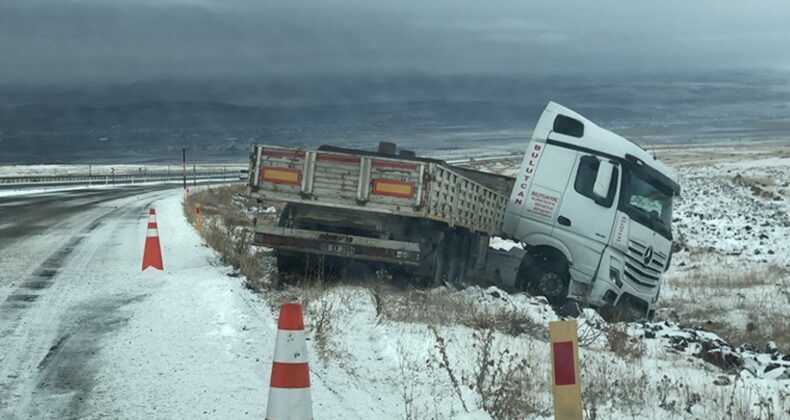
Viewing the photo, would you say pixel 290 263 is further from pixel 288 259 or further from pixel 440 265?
pixel 440 265

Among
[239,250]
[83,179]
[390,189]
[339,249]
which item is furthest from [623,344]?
[83,179]

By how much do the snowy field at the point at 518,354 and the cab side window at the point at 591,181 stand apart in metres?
1.93

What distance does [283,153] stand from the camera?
42.1ft

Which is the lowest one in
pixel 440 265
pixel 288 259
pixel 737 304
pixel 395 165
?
pixel 737 304

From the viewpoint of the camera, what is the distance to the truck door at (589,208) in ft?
46.1

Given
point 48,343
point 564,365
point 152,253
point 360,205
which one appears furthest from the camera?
point 152,253

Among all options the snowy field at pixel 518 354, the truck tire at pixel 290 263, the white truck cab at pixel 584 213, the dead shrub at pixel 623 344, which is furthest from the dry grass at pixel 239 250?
the dead shrub at pixel 623 344

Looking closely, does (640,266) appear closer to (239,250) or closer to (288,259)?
(288,259)

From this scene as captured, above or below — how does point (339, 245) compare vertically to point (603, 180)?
below

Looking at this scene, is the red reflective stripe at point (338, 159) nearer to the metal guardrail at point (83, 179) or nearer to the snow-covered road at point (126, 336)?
the snow-covered road at point (126, 336)

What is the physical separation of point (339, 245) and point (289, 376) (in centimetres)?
736

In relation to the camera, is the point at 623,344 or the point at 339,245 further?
the point at 339,245

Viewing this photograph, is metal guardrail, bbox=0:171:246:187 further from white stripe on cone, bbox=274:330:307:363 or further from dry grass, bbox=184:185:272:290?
white stripe on cone, bbox=274:330:307:363

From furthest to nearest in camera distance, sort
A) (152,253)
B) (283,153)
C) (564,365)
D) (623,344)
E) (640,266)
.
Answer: (640,266), (152,253), (283,153), (623,344), (564,365)
